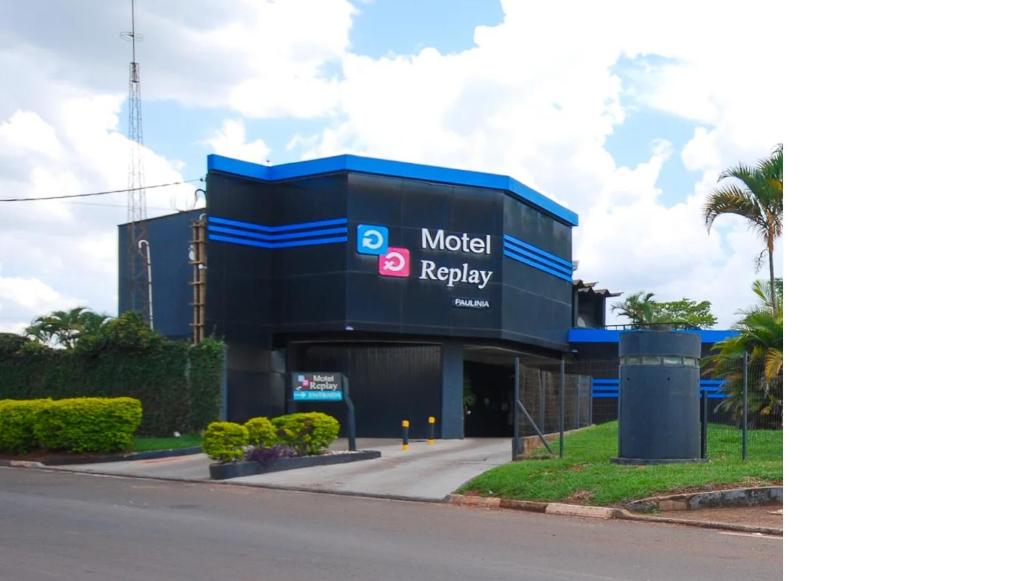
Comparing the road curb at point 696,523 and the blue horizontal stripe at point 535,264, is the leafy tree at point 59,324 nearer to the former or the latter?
the blue horizontal stripe at point 535,264

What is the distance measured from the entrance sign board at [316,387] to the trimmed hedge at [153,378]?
3.89 meters

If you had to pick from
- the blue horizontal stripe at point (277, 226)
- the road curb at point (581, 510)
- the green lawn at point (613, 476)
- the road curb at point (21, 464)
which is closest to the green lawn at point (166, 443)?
the road curb at point (21, 464)

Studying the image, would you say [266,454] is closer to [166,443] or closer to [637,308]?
[166,443]

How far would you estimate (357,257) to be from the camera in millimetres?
33344

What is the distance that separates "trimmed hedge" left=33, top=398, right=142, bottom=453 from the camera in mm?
25312

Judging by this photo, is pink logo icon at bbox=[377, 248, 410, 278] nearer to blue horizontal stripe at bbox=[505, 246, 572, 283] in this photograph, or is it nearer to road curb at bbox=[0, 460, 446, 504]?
blue horizontal stripe at bbox=[505, 246, 572, 283]

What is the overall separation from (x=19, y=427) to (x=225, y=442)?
8.26 m

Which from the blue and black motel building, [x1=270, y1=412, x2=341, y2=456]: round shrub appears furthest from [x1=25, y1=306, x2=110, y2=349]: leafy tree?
[x1=270, y1=412, x2=341, y2=456]: round shrub

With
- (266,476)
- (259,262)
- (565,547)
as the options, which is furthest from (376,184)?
(565,547)

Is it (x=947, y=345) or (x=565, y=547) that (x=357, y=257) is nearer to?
(x=565, y=547)

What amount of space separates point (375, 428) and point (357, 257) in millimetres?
5940

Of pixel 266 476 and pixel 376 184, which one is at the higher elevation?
pixel 376 184

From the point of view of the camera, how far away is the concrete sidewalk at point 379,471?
18811 millimetres

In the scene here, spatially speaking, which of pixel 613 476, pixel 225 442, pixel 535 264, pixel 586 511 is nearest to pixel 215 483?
pixel 225 442
